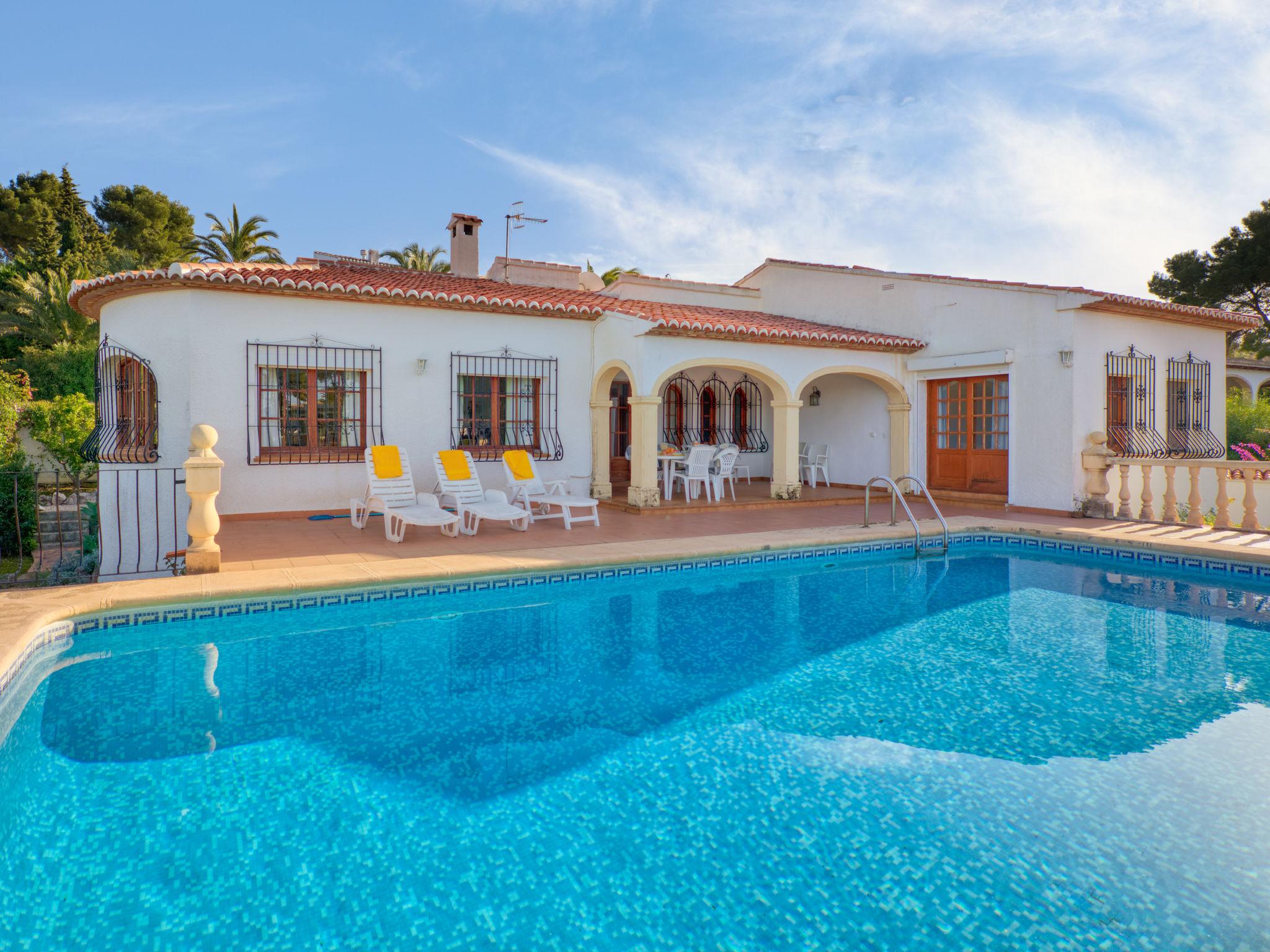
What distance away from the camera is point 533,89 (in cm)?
1365

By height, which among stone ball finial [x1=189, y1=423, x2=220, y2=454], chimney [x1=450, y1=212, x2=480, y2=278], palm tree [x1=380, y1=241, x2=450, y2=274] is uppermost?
palm tree [x1=380, y1=241, x2=450, y2=274]

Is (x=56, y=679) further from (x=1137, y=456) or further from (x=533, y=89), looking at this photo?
(x=1137, y=456)

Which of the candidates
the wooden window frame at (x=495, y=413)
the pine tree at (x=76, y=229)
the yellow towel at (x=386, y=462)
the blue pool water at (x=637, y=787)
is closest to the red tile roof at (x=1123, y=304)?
the blue pool water at (x=637, y=787)

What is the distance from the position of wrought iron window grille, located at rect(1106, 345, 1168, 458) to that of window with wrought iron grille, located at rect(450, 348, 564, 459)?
8496 mm

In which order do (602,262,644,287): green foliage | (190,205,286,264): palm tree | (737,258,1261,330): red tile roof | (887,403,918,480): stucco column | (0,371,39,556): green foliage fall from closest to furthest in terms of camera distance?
(0,371,39,556): green foliage → (737,258,1261,330): red tile roof → (887,403,918,480): stucco column → (190,205,286,264): palm tree → (602,262,644,287): green foliage

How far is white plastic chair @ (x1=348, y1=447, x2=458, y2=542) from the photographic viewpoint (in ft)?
28.7

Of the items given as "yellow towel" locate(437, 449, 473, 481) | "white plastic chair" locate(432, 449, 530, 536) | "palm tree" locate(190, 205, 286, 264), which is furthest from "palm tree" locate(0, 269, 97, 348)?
"white plastic chair" locate(432, 449, 530, 536)

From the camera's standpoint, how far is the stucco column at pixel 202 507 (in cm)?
676

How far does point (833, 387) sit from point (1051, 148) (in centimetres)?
565

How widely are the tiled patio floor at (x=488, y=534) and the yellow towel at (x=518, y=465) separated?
68 cm

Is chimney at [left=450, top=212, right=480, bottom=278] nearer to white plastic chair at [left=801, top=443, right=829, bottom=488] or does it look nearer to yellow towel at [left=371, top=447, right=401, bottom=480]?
yellow towel at [left=371, top=447, right=401, bottom=480]

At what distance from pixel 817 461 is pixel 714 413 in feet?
7.69

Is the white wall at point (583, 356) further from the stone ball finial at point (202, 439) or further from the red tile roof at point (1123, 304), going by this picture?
the stone ball finial at point (202, 439)

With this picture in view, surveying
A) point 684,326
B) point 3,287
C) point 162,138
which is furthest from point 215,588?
point 3,287
